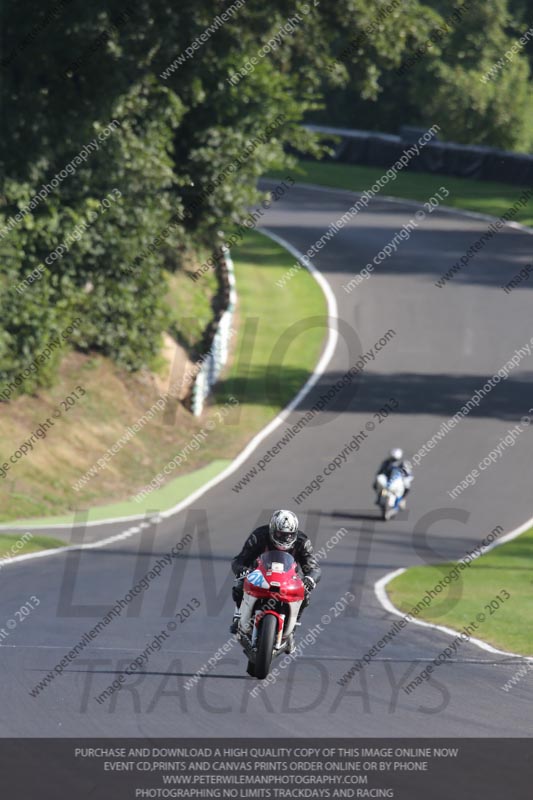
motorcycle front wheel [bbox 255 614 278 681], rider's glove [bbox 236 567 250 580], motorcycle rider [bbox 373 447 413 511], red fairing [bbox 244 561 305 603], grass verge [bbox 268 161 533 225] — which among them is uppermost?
grass verge [bbox 268 161 533 225]

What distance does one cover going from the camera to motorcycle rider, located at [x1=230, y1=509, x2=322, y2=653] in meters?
11.1

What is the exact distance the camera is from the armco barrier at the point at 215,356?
32906 millimetres

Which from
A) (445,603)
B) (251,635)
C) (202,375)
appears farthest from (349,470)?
(251,635)

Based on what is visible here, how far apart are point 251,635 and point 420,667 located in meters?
2.89

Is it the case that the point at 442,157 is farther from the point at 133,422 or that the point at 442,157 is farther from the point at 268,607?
the point at 268,607

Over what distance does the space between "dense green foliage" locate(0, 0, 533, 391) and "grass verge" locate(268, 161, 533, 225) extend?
18.9 metres

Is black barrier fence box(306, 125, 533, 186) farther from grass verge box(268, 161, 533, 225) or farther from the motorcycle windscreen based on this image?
the motorcycle windscreen

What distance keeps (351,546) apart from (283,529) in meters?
12.7

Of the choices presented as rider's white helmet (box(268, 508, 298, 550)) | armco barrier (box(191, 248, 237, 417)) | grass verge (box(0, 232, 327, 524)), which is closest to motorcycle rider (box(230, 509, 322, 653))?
rider's white helmet (box(268, 508, 298, 550))

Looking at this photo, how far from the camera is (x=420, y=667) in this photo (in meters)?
13.1
